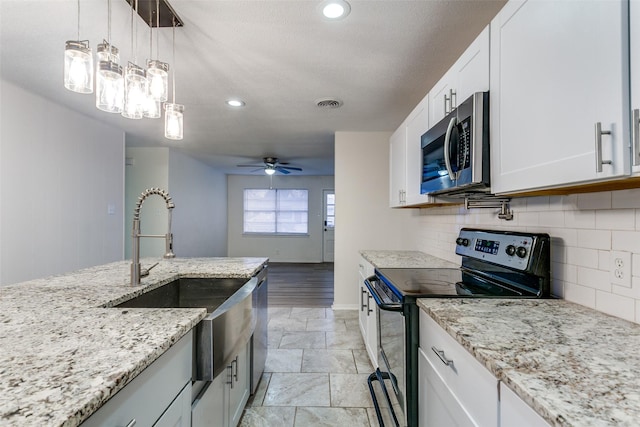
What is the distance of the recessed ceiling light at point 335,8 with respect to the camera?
1543 millimetres

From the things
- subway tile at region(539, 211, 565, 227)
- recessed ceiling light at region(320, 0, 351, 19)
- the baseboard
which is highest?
recessed ceiling light at region(320, 0, 351, 19)

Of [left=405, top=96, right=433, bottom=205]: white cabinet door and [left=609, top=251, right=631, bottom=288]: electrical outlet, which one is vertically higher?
[left=405, top=96, right=433, bottom=205]: white cabinet door

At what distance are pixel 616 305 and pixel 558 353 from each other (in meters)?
0.52

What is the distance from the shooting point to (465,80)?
4.83 feet

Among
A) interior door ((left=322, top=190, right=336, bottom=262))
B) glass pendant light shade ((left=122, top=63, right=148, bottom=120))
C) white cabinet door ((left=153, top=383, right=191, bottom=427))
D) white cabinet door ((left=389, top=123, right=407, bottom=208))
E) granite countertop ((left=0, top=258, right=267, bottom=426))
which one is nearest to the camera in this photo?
granite countertop ((left=0, top=258, right=267, bottom=426))

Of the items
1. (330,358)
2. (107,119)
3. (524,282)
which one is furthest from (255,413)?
(107,119)

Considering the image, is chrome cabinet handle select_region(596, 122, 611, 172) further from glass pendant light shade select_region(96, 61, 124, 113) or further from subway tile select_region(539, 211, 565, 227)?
glass pendant light shade select_region(96, 61, 124, 113)

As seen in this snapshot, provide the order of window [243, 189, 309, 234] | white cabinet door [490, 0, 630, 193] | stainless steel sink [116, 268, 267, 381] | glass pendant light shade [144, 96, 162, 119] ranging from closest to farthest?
white cabinet door [490, 0, 630, 193]
stainless steel sink [116, 268, 267, 381]
glass pendant light shade [144, 96, 162, 119]
window [243, 189, 309, 234]

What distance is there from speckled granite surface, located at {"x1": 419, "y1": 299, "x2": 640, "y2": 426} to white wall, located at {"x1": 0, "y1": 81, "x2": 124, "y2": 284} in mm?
3502

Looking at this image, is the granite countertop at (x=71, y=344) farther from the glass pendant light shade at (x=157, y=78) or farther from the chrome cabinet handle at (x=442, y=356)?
the glass pendant light shade at (x=157, y=78)

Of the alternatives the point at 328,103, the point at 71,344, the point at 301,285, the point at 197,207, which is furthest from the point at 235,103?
the point at 197,207

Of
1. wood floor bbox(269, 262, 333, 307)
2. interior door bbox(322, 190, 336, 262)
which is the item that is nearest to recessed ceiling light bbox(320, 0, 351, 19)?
wood floor bbox(269, 262, 333, 307)

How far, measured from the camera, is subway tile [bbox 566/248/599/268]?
44.3 inches

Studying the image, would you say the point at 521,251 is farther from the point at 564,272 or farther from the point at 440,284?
the point at 440,284
